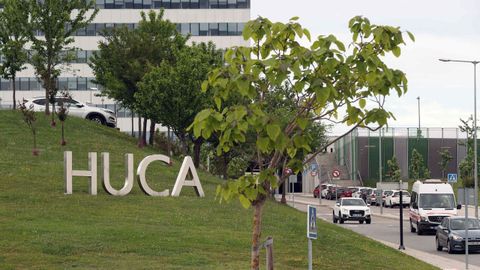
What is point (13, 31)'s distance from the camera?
64438 mm

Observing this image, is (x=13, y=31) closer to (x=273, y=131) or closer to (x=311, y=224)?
(x=311, y=224)

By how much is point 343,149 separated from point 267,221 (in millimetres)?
93869

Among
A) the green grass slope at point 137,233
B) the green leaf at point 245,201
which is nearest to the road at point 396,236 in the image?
the green grass slope at point 137,233

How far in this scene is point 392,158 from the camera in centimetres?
11312

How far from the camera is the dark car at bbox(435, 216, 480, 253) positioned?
38125 millimetres

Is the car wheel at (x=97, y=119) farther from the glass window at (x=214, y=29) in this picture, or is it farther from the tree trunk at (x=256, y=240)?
the tree trunk at (x=256, y=240)

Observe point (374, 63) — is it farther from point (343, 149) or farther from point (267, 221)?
point (343, 149)

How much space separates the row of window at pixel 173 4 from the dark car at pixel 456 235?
66.0 m

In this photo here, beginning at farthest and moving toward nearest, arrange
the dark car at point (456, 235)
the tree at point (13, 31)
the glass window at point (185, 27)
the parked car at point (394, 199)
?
the glass window at point (185, 27) → the parked car at point (394, 199) → the tree at point (13, 31) → the dark car at point (456, 235)

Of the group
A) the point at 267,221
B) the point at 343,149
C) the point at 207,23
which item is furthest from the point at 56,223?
the point at 343,149

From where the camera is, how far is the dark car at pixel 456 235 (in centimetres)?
3812

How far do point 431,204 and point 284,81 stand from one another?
37.5 metres

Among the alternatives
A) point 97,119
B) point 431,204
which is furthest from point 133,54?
point 431,204

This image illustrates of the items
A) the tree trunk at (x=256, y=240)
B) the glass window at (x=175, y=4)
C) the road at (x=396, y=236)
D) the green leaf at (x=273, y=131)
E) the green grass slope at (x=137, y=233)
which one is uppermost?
the glass window at (x=175, y=4)
